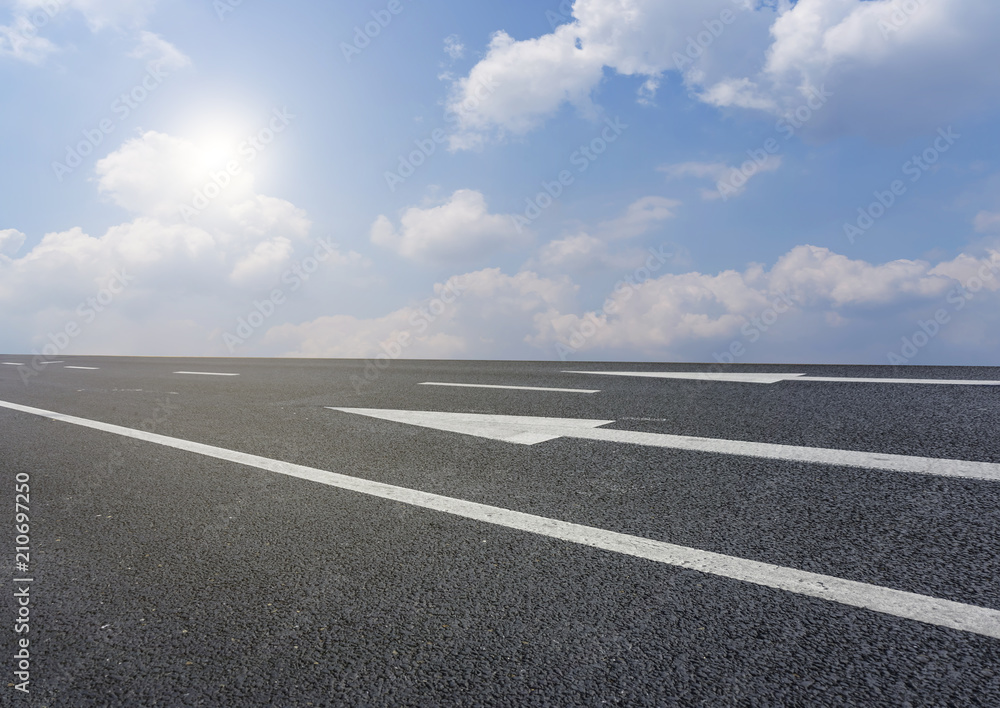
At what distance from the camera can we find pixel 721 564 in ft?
8.08

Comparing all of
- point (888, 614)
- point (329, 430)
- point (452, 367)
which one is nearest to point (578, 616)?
point (888, 614)

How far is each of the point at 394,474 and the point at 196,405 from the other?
4.79 m

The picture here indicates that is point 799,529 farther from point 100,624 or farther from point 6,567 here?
point 6,567

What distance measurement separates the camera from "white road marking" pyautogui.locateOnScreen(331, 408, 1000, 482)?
3.76m

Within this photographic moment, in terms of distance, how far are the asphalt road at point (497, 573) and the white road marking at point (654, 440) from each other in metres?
0.17

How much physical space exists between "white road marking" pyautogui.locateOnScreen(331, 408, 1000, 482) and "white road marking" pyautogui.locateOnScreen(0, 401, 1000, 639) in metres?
1.47

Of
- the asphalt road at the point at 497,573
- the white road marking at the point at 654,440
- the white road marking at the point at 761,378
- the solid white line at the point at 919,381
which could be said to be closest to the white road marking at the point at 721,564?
the asphalt road at the point at 497,573

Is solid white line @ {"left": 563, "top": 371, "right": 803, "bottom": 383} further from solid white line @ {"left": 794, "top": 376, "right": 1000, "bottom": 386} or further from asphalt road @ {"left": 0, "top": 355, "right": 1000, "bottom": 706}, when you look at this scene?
asphalt road @ {"left": 0, "top": 355, "right": 1000, "bottom": 706}

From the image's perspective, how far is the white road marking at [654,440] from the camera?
148 inches

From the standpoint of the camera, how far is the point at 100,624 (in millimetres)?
2240

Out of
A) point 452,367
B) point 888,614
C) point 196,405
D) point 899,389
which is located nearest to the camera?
point 888,614

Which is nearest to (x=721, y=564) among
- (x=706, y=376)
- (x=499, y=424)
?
(x=499, y=424)

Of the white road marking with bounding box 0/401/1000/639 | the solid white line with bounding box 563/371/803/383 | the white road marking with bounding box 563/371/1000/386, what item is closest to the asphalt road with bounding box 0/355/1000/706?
the white road marking with bounding box 0/401/1000/639

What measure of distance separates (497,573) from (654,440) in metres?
2.56
